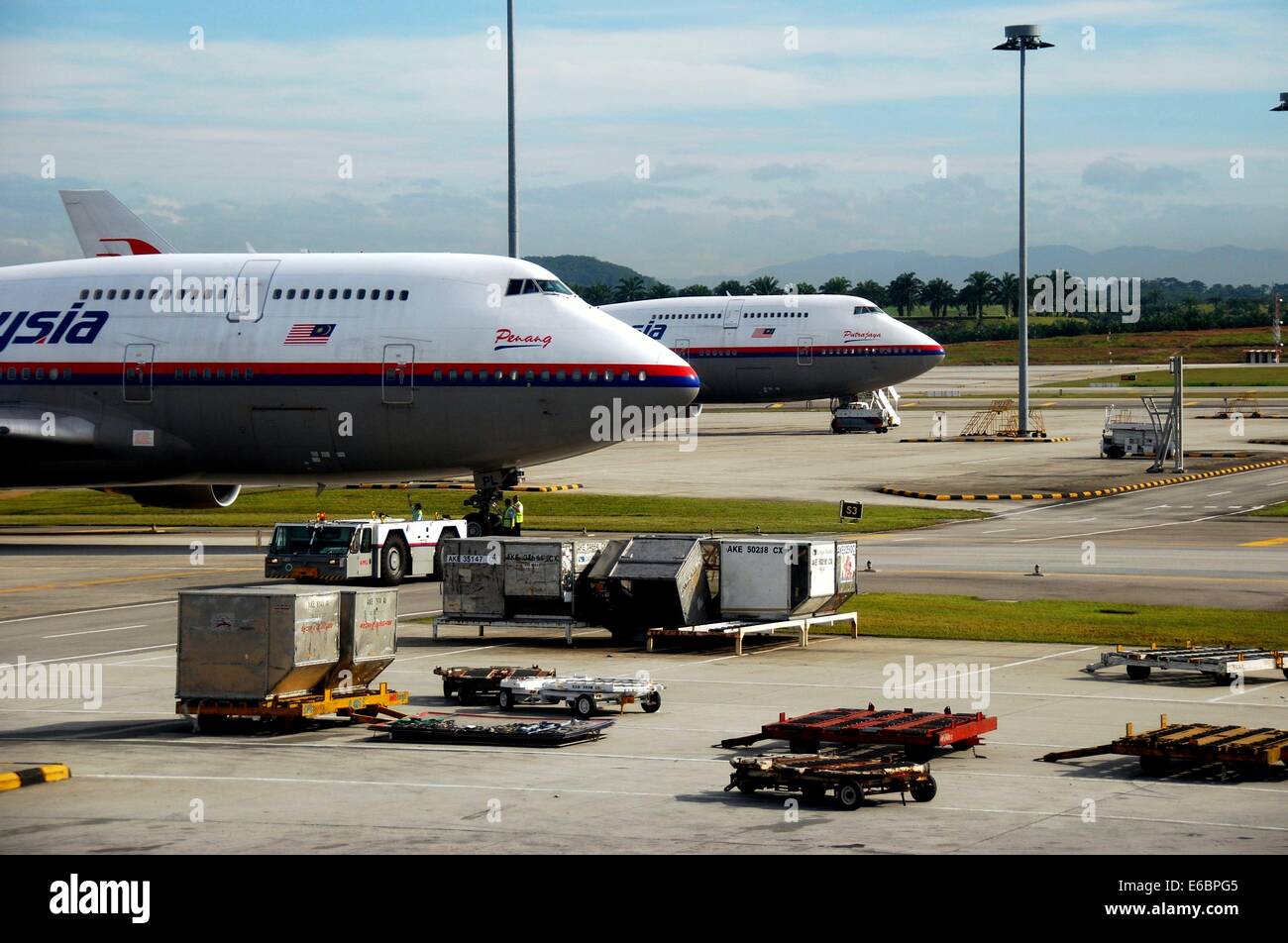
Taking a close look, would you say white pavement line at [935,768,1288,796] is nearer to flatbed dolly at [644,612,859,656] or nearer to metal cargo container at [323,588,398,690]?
metal cargo container at [323,588,398,690]

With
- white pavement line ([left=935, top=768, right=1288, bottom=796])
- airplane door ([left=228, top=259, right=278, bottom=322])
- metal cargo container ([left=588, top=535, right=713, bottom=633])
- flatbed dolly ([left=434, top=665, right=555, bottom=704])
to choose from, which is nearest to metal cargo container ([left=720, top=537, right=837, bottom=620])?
metal cargo container ([left=588, top=535, right=713, bottom=633])

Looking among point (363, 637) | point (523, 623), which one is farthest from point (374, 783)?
point (523, 623)

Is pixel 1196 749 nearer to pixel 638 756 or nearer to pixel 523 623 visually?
pixel 638 756

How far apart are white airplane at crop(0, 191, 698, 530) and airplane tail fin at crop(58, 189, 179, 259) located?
1520 centimetres

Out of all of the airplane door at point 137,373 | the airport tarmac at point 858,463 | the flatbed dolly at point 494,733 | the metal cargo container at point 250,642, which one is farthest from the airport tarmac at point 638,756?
the airport tarmac at point 858,463

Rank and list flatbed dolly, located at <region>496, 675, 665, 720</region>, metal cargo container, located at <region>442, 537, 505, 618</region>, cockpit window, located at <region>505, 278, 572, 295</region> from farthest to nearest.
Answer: cockpit window, located at <region>505, 278, 572, 295</region>, metal cargo container, located at <region>442, 537, 505, 618</region>, flatbed dolly, located at <region>496, 675, 665, 720</region>

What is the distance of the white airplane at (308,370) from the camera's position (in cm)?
4372

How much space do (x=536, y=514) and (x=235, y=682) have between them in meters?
34.7

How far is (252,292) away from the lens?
45438 millimetres

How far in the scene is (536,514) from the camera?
58.2 m

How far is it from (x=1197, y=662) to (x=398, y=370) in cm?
2352

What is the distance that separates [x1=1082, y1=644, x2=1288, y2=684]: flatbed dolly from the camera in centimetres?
2720
